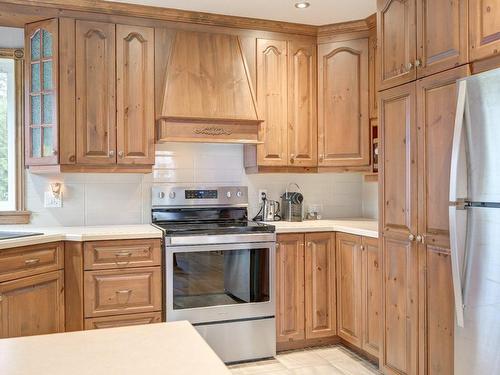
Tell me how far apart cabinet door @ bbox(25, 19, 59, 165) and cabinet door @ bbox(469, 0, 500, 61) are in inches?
98.9

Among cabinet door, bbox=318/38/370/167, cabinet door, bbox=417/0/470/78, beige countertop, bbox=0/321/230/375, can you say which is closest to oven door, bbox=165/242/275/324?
cabinet door, bbox=318/38/370/167

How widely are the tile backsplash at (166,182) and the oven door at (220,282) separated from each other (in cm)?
68

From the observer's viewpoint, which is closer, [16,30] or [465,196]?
[465,196]

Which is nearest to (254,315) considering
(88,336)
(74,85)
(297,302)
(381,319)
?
(297,302)

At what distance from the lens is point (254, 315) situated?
10.6ft

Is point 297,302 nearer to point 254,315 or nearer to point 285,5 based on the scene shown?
point 254,315

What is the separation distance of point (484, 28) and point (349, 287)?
194 centimetres

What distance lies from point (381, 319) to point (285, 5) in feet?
7.18

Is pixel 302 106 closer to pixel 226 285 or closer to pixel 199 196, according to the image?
pixel 199 196

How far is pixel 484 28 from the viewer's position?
2.00 m

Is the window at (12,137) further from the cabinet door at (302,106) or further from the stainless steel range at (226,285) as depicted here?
the cabinet door at (302,106)

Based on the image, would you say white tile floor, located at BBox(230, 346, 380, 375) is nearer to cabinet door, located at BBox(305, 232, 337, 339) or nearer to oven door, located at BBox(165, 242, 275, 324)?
cabinet door, located at BBox(305, 232, 337, 339)

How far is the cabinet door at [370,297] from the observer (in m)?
3.02

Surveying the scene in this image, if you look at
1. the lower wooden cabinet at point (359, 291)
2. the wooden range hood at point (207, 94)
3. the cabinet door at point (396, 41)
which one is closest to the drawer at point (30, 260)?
the wooden range hood at point (207, 94)
